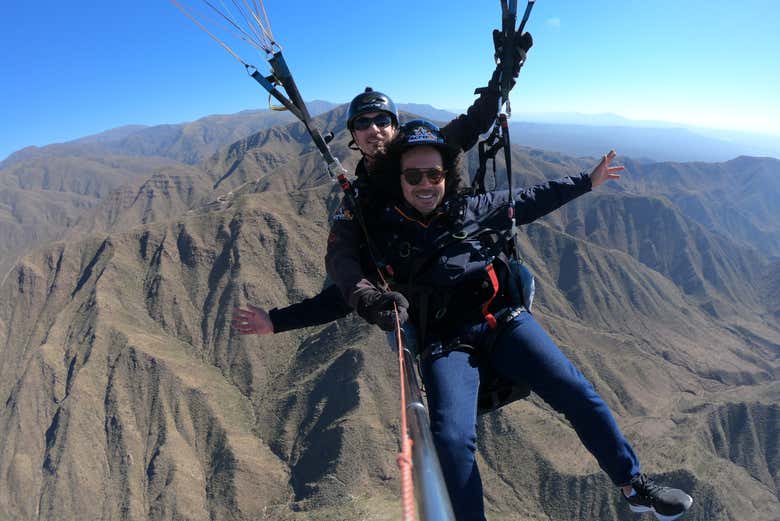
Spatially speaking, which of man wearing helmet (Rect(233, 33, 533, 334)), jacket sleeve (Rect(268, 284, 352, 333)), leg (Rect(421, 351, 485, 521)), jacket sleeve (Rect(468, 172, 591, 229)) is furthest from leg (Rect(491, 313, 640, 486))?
jacket sleeve (Rect(268, 284, 352, 333))

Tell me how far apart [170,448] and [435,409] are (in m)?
69.4

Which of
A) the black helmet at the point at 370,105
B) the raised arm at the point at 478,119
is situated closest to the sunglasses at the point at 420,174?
the raised arm at the point at 478,119

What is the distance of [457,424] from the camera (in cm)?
359

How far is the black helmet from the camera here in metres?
6.00

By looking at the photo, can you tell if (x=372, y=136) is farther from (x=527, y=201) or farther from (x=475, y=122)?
(x=527, y=201)

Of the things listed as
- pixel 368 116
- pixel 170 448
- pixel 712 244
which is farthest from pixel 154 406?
pixel 712 244

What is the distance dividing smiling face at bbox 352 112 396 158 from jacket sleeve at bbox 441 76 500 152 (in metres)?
0.78

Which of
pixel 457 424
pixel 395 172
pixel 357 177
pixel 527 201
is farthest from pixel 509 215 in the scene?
pixel 457 424

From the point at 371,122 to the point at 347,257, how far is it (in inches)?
94.7

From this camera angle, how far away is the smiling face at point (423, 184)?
4457 mm

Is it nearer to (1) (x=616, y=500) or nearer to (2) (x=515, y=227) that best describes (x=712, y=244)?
(1) (x=616, y=500)

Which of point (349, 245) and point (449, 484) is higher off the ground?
point (349, 245)

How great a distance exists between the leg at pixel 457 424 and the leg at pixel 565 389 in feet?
1.37

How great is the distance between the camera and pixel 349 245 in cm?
459
